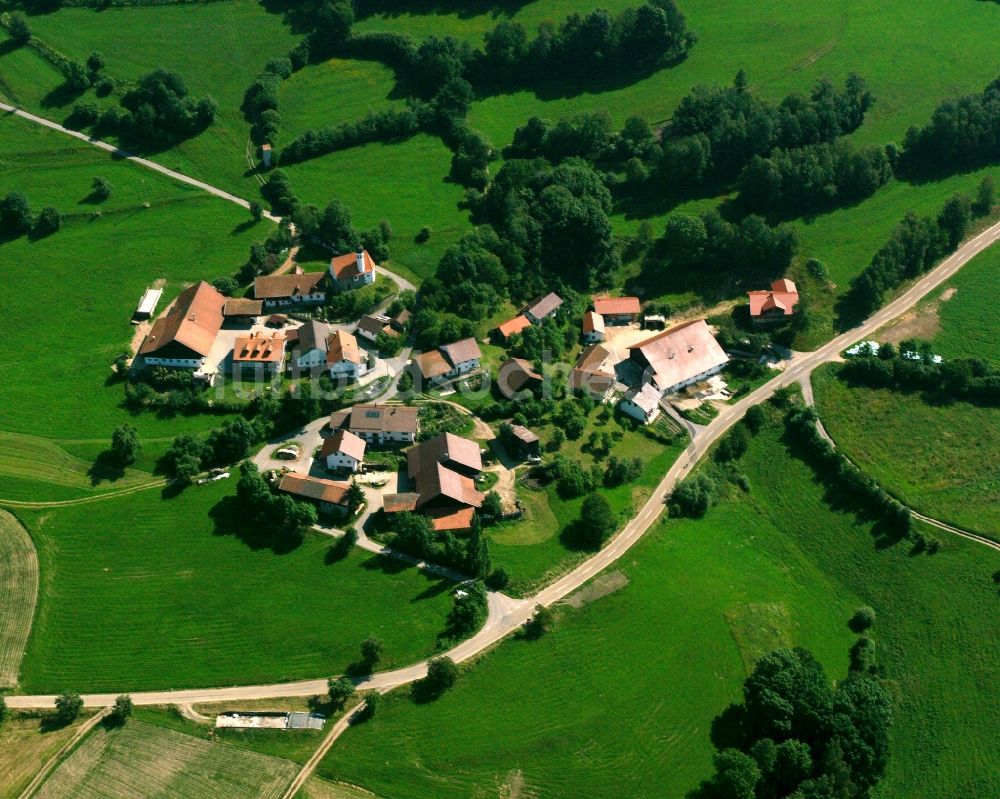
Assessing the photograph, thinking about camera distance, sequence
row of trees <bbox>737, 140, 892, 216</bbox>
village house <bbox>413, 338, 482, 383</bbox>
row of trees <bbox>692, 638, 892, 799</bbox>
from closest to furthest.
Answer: row of trees <bbox>692, 638, 892, 799</bbox>
village house <bbox>413, 338, 482, 383</bbox>
row of trees <bbox>737, 140, 892, 216</bbox>

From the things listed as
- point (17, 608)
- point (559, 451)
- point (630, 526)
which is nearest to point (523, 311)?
point (559, 451)

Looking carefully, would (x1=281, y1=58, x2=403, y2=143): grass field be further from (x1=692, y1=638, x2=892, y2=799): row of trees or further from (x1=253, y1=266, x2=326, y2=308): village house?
(x1=692, y1=638, x2=892, y2=799): row of trees

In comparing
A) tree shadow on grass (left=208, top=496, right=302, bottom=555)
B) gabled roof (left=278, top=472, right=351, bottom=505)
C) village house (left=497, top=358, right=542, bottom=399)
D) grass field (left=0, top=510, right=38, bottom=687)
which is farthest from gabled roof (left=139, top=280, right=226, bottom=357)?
village house (left=497, top=358, right=542, bottom=399)

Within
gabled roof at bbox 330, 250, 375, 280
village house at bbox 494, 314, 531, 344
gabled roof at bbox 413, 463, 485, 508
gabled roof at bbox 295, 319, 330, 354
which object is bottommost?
gabled roof at bbox 413, 463, 485, 508

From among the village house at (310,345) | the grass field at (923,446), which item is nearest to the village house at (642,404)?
the grass field at (923,446)

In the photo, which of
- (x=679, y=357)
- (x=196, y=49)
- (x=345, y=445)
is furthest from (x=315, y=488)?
(x=196, y=49)

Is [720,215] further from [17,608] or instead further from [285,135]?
[17,608]
